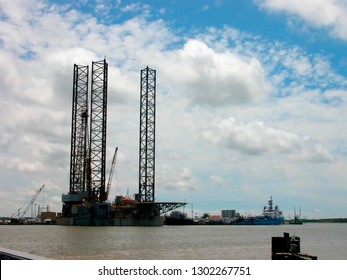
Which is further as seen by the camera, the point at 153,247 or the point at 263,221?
the point at 263,221

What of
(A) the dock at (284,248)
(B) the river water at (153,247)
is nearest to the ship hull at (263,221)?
(B) the river water at (153,247)

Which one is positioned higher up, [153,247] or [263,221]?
[153,247]

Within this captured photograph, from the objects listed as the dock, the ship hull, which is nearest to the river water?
the dock

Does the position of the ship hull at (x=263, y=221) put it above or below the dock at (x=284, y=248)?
below

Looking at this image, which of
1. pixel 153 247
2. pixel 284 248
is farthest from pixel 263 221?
pixel 284 248

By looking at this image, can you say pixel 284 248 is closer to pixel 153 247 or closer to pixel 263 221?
pixel 153 247

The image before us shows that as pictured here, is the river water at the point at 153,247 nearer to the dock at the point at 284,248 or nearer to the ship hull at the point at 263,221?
the dock at the point at 284,248

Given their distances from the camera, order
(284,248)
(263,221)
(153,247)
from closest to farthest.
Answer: (284,248)
(153,247)
(263,221)

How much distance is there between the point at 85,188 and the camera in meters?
112

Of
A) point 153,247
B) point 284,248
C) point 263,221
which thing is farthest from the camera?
point 263,221
